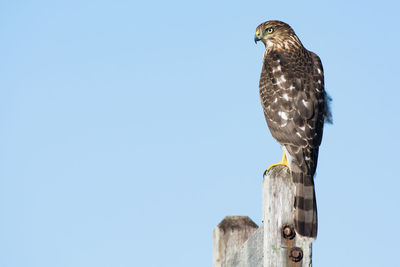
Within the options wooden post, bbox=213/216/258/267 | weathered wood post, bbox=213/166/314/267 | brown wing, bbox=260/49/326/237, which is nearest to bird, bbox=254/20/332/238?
brown wing, bbox=260/49/326/237

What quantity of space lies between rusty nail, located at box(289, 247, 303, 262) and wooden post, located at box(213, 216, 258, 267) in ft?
5.14

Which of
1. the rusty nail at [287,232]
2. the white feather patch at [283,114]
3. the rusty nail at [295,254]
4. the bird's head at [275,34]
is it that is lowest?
the rusty nail at [295,254]

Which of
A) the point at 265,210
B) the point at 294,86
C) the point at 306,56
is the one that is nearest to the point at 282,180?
the point at 265,210

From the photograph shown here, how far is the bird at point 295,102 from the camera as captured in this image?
15.3 feet

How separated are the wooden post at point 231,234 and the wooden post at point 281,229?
1493mm

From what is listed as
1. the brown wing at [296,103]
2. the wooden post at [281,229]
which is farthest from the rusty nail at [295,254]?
the brown wing at [296,103]

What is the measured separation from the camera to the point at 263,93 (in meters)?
5.57

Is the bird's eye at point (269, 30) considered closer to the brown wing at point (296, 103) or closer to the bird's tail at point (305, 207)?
the brown wing at point (296, 103)

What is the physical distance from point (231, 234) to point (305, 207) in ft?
4.33

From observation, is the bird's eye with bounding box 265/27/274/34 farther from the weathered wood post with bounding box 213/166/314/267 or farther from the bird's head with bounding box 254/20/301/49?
the weathered wood post with bounding box 213/166/314/267

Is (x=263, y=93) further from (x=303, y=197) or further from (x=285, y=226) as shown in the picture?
(x=285, y=226)

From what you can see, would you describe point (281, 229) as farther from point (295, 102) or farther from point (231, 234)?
point (295, 102)

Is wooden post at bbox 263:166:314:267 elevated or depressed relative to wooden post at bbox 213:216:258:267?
depressed

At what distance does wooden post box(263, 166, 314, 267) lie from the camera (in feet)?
9.31
